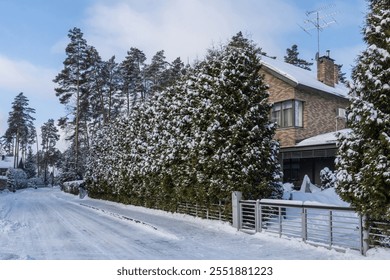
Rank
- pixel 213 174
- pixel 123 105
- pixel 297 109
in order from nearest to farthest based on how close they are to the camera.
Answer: pixel 213 174 → pixel 297 109 → pixel 123 105

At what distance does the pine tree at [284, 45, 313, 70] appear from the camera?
51.9m

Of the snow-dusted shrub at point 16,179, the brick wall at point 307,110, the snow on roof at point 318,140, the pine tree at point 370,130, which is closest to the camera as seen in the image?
the pine tree at point 370,130

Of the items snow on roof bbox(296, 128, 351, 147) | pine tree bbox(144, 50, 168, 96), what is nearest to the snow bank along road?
snow on roof bbox(296, 128, 351, 147)

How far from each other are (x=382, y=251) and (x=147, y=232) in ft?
22.5

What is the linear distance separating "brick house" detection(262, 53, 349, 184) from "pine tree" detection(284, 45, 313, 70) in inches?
1158

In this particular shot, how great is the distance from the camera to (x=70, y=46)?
4341 cm

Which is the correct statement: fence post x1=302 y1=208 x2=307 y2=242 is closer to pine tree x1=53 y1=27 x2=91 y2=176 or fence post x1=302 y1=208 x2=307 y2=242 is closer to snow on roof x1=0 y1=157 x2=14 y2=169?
pine tree x1=53 y1=27 x2=91 y2=176

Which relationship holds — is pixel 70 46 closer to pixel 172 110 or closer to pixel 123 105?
pixel 123 105

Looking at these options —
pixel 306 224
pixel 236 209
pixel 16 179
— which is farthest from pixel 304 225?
pixel 16 179

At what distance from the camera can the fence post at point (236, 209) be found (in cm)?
1180

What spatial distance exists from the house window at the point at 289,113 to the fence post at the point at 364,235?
14.0 metres

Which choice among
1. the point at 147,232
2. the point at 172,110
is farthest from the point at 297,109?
the point at 147,232

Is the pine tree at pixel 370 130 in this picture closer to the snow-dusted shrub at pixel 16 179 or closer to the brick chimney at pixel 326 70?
the brick chimney at pixel 326 70

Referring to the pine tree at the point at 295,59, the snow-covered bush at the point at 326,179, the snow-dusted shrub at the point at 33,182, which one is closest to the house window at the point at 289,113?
the snow-covered bush at the point at 326,179
